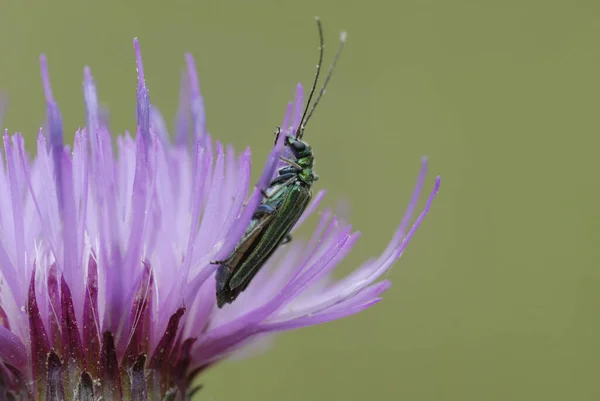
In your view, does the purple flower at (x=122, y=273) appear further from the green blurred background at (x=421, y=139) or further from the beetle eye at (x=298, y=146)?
the green blurred background at (x=421, y=139)

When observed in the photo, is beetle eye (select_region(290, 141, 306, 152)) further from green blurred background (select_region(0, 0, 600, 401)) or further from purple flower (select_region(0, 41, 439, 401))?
green blurred background (select_region(0, 0, 600, 401))

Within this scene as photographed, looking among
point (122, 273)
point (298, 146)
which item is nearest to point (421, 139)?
point (298, 146)

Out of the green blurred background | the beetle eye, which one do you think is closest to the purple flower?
the beetle eye

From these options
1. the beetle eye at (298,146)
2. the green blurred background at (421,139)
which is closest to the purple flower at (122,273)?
the beetle eye at (298,146)

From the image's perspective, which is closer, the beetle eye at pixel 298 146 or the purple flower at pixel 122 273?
the purple flower at pixel 122 273

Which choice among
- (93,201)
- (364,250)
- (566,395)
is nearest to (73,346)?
(93,201)

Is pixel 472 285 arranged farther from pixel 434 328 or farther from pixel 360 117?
pixel 360 117
